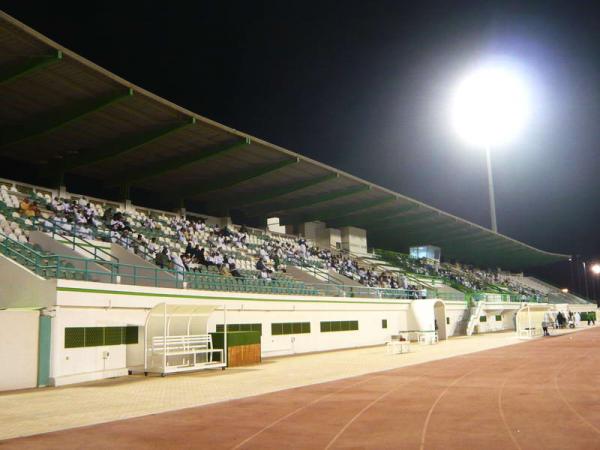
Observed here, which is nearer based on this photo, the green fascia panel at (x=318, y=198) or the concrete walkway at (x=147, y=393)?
the concrete walkway at (x=147, y=393)

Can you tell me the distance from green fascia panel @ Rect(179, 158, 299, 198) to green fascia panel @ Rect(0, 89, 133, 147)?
11940mm

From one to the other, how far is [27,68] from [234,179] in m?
16.6

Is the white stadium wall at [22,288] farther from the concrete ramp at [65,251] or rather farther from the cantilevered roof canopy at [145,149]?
the cantilevered roof canopy at [145,149]

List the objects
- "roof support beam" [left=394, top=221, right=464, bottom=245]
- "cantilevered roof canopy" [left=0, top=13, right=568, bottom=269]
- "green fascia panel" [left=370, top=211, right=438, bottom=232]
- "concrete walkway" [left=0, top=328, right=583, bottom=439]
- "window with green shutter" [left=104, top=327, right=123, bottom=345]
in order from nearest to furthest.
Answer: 1. "concrete walkway" [left=0, top=328, right=583, bottom=439]
2. "window with green shutter" [left=104, top=327, right=123, bottom=345]
3. "cantilevered roof canopy" [left=0, top=13, right=568, bottom=269]
4. "green fascia panel" [left=370, top=211, right=438, bottom=232]
5. "roof support beam" [left=394, top=221, right=464, bottom=245]

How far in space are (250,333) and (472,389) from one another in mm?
11216

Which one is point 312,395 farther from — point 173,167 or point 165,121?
point 173,167

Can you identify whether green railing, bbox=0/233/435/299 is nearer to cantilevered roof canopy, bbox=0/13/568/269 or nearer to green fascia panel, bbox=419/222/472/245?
cantilevered roof canopy, bbox=0/13/568/269

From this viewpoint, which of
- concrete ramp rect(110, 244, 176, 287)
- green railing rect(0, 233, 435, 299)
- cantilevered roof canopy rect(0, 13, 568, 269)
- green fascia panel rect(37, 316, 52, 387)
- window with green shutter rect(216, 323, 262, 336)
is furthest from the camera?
window with green shutter rect(216, 323, 262, 336)

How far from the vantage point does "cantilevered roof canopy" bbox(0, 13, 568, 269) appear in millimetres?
22141

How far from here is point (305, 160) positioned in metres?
35.8

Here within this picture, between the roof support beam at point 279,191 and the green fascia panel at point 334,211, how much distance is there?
7.75m

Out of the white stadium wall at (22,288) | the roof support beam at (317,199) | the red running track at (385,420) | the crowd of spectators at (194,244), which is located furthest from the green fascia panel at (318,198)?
the white stadium wall at (22,288)

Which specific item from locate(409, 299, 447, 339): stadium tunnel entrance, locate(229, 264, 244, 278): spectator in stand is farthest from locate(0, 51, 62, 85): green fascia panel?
locate(409, 299, 447, 339): stadium tunnel entrance

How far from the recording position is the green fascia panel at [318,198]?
43.1m
